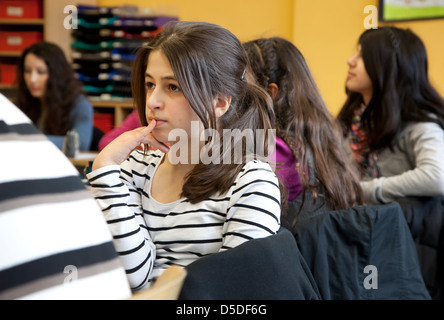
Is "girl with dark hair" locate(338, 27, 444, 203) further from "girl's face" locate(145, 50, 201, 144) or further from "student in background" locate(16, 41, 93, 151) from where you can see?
"student in background" locate(16, 41, 93, 151)

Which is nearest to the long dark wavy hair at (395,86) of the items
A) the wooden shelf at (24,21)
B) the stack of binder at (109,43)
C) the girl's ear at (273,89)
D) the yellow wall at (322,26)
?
the girl's ear at (273,89)

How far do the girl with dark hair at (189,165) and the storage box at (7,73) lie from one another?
3760 mm

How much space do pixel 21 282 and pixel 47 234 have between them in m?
0.05

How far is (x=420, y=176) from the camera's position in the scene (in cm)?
200

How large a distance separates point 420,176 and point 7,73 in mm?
3859

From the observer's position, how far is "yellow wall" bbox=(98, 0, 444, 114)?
11.2ft

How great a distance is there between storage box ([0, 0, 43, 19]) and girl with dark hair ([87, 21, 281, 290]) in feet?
11.9

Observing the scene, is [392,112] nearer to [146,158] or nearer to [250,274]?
[146,158]

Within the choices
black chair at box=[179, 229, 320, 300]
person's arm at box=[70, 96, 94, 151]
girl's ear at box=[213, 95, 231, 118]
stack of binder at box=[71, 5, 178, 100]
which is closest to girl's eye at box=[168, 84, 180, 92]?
girl's ear at box=[213, 95, 231, 118]

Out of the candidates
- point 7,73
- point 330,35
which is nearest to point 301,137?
point 330,35

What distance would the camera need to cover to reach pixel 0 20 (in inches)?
177

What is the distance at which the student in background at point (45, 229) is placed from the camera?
1.57 ft

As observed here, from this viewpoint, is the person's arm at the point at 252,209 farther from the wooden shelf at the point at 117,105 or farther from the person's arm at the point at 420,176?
the wooden shelf at the point at 117,105
